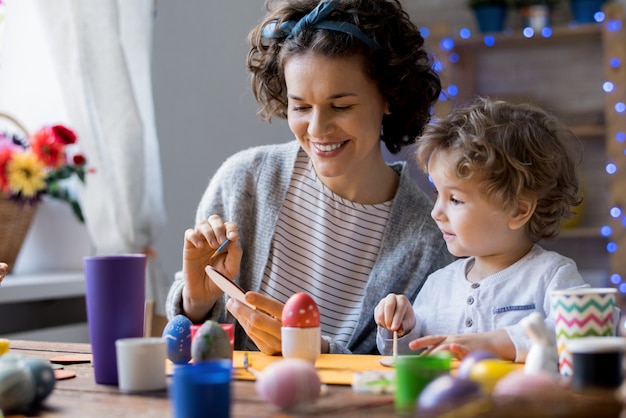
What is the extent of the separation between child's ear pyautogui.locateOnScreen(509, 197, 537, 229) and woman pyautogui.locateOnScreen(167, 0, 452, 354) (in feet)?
0.91

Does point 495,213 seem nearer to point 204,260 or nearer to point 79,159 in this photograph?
point 204,260

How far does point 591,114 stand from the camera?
16.1 ft

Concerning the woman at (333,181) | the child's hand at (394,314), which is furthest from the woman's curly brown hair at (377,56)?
the child's hand at (394,314)

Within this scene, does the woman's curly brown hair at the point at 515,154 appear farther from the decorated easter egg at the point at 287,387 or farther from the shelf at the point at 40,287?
the shelf at the point at 40,287

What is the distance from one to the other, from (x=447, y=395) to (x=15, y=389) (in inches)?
20.0

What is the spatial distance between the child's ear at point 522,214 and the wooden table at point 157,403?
63 cm

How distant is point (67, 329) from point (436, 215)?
5.37ft

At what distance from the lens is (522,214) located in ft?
5.17

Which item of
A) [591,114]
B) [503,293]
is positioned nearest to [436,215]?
[503,293]

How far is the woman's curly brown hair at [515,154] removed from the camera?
1544 mm

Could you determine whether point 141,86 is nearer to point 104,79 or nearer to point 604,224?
point 104,79

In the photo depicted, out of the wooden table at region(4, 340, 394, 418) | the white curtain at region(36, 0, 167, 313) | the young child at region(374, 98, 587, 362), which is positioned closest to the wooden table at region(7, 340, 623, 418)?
the wooden table at region(4, 340, 394, 418)

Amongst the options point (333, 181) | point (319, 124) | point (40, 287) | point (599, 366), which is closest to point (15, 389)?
point (599, 366)

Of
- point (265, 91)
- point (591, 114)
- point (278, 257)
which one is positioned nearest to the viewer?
point (278, 257)
